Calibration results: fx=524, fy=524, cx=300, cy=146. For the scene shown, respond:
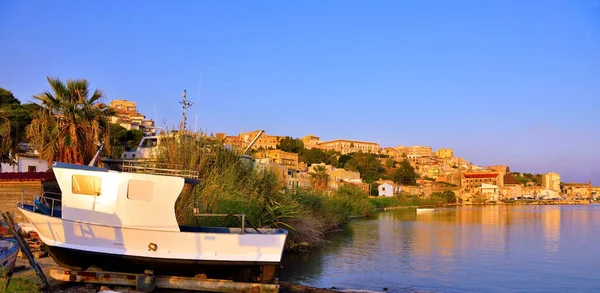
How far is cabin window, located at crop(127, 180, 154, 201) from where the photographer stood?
39.9 ft

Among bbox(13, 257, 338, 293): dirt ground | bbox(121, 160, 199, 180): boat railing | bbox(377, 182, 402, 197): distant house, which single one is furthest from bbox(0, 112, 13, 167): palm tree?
bbox(377, 182, 402, 197): distant house

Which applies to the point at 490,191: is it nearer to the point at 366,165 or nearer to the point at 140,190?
the point at 366,165

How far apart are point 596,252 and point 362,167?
98.5 m

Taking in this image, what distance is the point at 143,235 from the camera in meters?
12.1

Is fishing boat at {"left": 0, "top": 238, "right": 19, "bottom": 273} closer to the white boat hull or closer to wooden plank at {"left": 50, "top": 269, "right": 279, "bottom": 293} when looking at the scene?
wooden plank at {"left": 50, "top": 269, "right": 279, "bottom": 293}

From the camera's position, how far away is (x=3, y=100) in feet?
103

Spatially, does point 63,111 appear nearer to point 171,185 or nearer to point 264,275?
point 171,185

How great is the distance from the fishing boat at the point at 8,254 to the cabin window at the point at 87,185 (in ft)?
5.69

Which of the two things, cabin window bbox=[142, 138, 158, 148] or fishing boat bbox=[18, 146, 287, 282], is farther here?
cabin window bbox=[142, 138, 158, 148]

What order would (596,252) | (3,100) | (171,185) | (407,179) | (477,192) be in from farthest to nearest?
(477,192) < (407,179) < (3,100) < (596,252) < (171,185)

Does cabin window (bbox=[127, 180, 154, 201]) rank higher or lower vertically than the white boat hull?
higher

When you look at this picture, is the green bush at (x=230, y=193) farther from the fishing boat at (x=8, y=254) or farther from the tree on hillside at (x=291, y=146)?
the tree on hillside at (x=291, y=146)

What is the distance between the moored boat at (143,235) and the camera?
475 inches

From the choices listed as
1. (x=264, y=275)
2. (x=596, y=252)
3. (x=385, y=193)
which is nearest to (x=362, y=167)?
(x=385, y=193)
